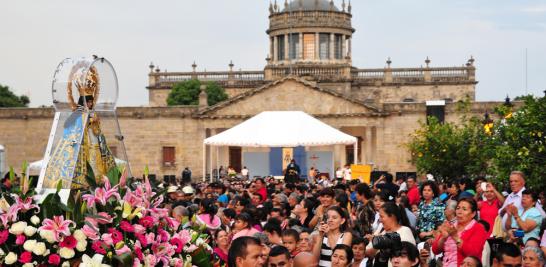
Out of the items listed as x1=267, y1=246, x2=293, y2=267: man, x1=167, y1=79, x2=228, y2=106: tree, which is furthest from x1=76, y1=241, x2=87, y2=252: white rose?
x1=167, y1=79, x2=228, y2=106: tree

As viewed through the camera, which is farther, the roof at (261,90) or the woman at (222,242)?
the roof at (261,90)

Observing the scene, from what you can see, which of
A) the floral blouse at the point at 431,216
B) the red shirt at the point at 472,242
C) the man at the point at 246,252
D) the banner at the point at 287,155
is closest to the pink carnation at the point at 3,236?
the man at the point at 246,252

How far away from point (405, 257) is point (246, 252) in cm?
190

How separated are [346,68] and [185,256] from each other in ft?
172

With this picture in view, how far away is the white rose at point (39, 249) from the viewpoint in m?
5.24

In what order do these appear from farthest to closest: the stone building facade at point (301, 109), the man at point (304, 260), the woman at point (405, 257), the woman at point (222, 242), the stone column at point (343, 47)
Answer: the stone column at point (343, 47) → the stone building facade at point (301, 109) → the woman at point (222, 242) → the man at point (304, 260) → the woman at point (405, 257)

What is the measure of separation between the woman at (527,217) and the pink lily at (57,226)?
612 cm

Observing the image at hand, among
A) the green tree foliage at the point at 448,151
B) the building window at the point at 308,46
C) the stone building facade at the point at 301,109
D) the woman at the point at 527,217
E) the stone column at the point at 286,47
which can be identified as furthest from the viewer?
the stone column at the point at 286,47

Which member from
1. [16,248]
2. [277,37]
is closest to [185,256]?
[16,248]

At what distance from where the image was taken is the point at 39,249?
5.24 meters

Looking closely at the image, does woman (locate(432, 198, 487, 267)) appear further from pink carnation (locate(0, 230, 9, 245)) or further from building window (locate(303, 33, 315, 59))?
building window (locate(303, 33, 315, 59))

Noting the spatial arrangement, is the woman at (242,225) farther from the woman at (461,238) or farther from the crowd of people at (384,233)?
the woman at (461,238)

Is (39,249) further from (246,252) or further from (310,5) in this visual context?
(310,5)

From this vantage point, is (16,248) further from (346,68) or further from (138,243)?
(346,68)
